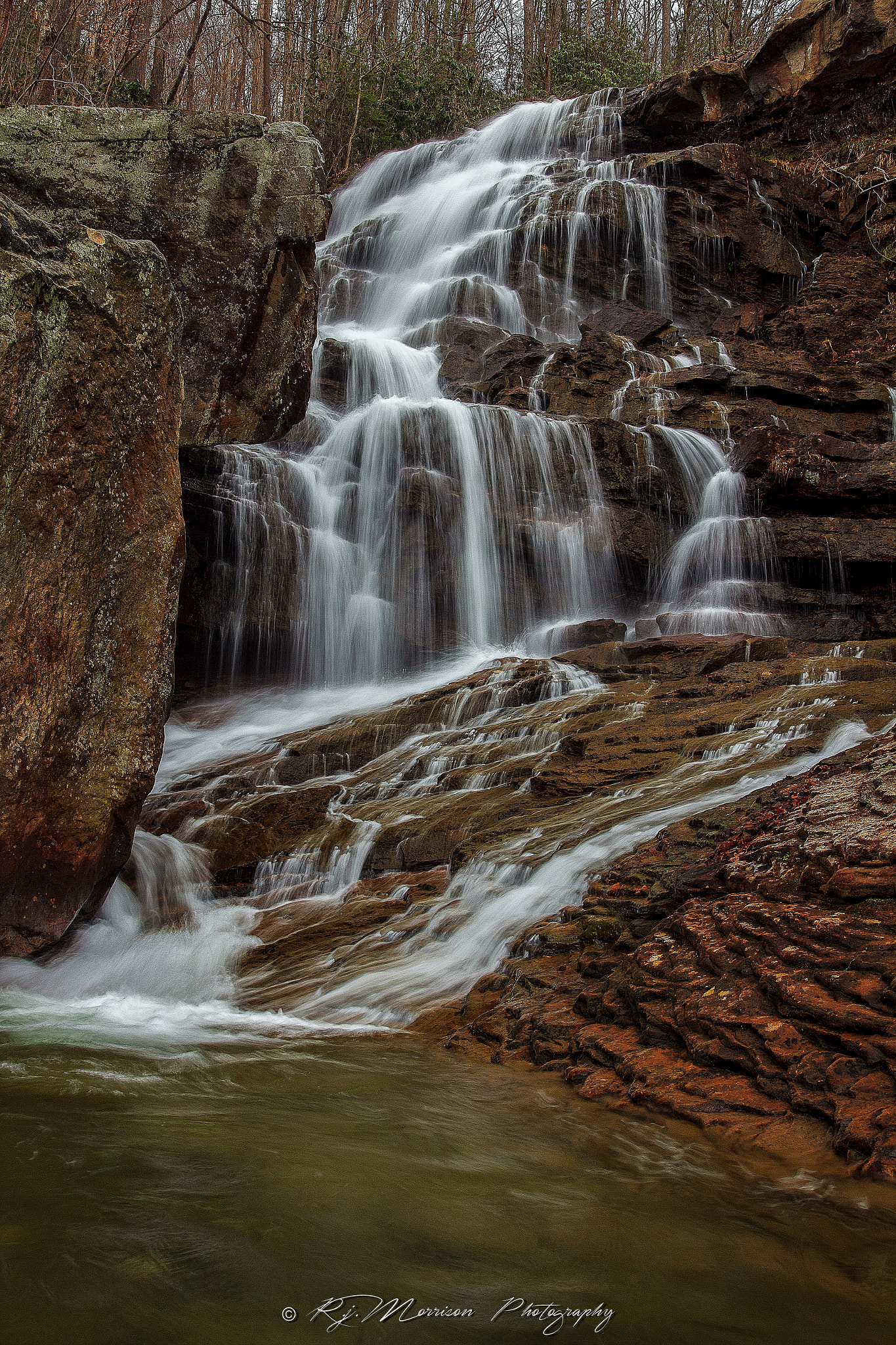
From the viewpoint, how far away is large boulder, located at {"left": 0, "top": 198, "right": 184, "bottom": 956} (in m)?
5.09

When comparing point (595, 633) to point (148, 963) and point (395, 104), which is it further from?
point (395, 104)

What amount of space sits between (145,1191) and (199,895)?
15.0 feet

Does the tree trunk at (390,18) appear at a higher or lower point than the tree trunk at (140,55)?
higher

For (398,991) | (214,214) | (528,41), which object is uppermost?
(528,41)

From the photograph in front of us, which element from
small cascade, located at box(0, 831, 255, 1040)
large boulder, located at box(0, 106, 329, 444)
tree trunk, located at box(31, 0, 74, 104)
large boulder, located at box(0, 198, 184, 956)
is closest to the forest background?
tree trunk, located at box(31, 0, 74, 104)

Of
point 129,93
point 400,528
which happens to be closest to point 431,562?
point 400,528

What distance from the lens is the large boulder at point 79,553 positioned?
5090mm

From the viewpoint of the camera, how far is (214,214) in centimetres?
819

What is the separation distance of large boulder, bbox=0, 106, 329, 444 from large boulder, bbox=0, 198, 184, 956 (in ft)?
7.95

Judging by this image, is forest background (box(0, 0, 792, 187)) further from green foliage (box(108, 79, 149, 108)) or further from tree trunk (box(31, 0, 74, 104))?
tree trunk (box(31, 0, 74, 104))

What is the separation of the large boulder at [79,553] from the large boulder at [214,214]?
7.95ft

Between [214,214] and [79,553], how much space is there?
170 inches

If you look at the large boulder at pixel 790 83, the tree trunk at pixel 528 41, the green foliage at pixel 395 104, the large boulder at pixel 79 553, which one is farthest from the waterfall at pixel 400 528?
the tree trunk at pixel 528 41

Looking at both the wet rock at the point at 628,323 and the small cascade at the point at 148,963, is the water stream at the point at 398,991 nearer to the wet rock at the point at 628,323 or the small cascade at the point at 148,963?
the small cascade at the point at 148,963
